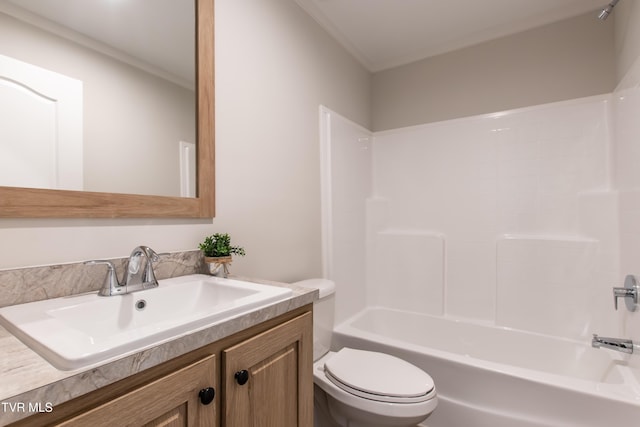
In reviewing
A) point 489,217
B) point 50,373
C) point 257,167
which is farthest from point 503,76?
point 50,373

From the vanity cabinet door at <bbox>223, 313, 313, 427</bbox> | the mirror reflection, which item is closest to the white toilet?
the vanity cabinet door at <bbox>223, 313, 313, 427</bbox>

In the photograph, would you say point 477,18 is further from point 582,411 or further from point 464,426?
point 464,426

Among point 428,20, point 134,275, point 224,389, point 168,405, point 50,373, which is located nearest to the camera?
point 50,373

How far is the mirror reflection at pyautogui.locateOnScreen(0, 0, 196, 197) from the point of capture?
0.84 meters

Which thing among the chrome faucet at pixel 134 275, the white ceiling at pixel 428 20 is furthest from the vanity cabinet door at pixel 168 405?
the white ceiling at pixel 428 20

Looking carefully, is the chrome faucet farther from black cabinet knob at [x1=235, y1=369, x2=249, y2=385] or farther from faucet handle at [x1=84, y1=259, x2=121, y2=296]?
black cabinet knob at [x1=235, y1=369, x2=249, y2=385]

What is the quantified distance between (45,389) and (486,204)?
7.95 ft

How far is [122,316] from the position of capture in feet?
2.92

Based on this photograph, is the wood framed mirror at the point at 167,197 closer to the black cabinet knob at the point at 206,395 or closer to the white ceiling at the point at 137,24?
the white ceiling at the point at 137,24

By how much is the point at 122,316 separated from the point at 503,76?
262 centimetres

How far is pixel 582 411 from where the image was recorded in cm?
134

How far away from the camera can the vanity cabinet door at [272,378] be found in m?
0.74

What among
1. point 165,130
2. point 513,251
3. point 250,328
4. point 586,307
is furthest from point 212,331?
point 586,307

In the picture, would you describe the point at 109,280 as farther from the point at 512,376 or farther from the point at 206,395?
the point at 512,376
